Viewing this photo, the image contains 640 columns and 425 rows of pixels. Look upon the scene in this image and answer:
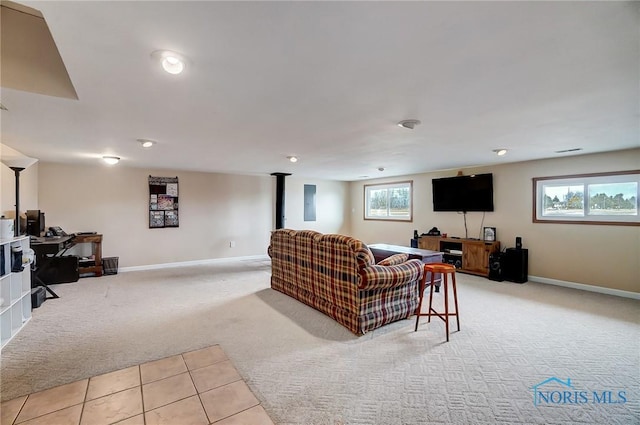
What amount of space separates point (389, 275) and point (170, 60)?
8.95 feet

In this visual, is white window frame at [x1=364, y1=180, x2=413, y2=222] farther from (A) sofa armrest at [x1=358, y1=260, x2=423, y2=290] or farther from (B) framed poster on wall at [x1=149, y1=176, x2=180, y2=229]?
(B) framed poster on wall at [x1=149, y1=176, x2=180, y2=229]

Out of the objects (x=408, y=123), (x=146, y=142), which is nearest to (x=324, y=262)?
(x=408, y=123)

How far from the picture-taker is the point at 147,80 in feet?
6.47

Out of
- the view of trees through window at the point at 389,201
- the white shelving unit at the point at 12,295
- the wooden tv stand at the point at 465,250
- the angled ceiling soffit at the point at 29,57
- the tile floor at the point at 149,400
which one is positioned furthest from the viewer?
the view of trees through window at the point at 389,201

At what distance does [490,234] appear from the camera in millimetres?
5812

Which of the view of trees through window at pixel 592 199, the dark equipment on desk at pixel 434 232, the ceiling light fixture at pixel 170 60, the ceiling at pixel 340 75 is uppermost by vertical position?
the ceiling at pixel 340 75

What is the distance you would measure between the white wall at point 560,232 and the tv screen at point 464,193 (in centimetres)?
17

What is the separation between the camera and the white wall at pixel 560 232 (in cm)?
438

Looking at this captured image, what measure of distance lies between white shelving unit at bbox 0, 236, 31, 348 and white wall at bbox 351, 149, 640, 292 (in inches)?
285

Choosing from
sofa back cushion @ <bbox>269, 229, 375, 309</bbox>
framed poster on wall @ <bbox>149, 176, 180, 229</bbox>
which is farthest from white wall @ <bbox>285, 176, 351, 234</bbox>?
sofa back cushion @ <bbox>269, 229, 375, 309</bbox>

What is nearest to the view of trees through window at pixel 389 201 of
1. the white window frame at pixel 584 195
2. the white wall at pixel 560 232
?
the white wall at pixel 560 232

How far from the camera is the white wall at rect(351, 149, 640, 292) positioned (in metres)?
4.38

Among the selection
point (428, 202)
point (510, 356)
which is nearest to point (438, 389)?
point (510, 356)

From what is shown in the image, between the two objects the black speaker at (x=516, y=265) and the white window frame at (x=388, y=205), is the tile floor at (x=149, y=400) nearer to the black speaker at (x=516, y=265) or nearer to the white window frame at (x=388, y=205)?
the black speaker at (x=516, y=265)
